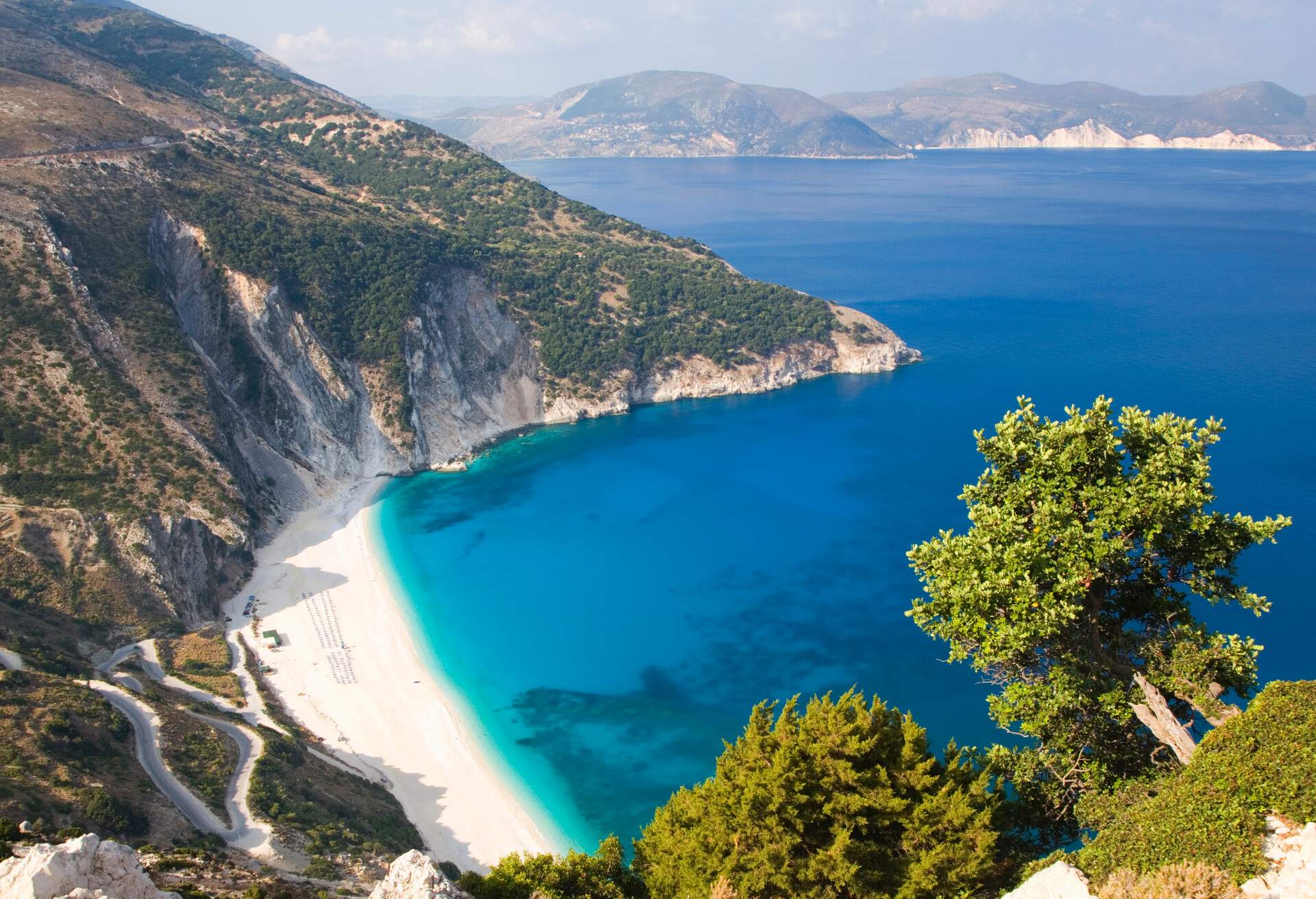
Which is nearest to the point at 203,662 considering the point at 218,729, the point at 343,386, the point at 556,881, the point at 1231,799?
the point at 218,729

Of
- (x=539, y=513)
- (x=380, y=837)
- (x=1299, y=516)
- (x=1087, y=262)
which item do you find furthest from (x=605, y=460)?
(x=1087, y=262)

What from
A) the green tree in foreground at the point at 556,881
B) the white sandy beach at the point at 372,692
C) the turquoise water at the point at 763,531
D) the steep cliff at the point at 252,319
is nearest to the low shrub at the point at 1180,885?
the green tree in foreground at the point at 556,881

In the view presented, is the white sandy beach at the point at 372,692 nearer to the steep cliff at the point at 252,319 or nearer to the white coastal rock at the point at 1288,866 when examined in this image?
the steep cliff at the point at 252,319

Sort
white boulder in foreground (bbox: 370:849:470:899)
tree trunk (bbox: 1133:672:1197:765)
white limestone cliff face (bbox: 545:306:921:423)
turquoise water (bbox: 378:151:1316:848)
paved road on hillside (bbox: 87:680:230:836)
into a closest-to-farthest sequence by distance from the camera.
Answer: white boulder in foreground (bbox: 370:849:470:899) < tree trunk (bbox: 1133:672:1197:765) < paved road on hillside (bbox: 87:680:230:836) < turquoise water (bbox: 378:151:1316:848) < white limestone cliff face (bbox: 545:306:921:423)

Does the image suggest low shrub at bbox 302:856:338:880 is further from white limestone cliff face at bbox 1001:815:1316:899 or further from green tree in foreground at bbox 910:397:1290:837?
white limestone cliff face at bbox 1001:815:1316:899

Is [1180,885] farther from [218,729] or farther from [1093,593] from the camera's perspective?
[218,729]

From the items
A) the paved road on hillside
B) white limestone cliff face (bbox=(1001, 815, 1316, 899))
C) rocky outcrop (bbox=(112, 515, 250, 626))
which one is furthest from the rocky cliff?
white limestone cliff face (bbox=(1001, 815, 1316, 899))

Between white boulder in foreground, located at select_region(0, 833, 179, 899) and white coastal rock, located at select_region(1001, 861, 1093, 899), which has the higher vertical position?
white coastal rock, located at select_region(1001, 861, 1093, 899)

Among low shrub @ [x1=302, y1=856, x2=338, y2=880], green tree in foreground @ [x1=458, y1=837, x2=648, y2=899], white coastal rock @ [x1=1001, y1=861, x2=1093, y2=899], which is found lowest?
low shrub @ [x1=302, y1=856, x2=338, y2=880]
